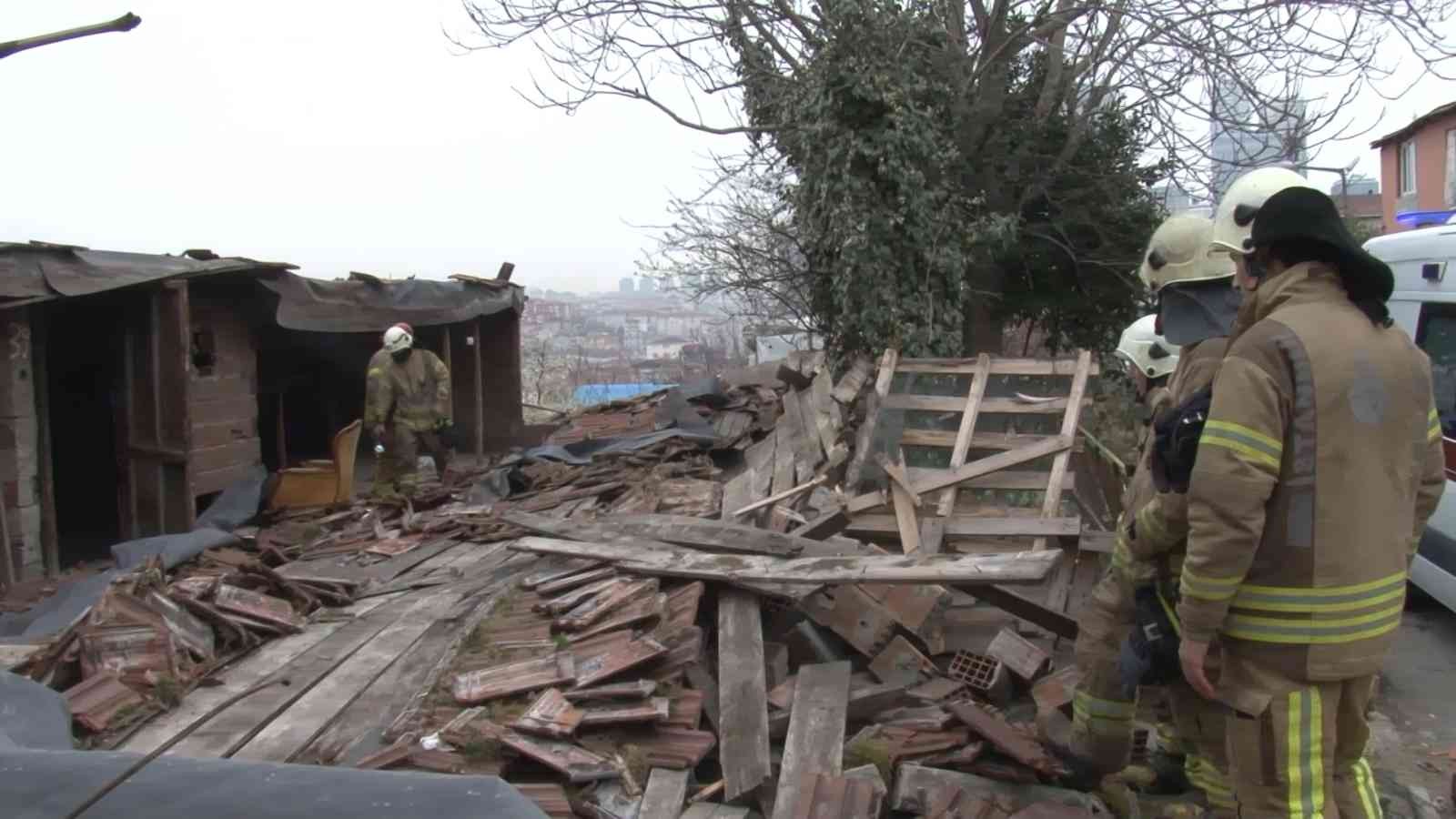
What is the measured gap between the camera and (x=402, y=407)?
10836 mm

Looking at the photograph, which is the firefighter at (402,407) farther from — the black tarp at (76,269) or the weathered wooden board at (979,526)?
the weathered wooden board at (979,526)

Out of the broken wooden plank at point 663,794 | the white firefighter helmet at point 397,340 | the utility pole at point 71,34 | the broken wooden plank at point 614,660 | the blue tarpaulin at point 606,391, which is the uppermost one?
the utility pole at point 71,34

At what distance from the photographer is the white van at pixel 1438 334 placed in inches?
256

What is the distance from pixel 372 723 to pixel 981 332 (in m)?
11.8

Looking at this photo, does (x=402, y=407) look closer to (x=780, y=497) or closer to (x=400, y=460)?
(x=400, y=460)

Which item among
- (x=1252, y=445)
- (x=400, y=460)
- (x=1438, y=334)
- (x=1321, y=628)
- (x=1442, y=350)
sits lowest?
(x=400, y=460)

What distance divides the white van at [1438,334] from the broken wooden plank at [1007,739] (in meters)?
3.44

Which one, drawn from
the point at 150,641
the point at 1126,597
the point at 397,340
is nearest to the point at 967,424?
the point at 1126,597

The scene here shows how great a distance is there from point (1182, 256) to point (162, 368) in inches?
347


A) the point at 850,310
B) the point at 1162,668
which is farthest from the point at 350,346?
the point at 1162,668

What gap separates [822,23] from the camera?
1280 centimetres

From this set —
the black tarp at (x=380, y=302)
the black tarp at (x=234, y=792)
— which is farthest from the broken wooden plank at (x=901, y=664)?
the black tarp at (x=380, y=302)

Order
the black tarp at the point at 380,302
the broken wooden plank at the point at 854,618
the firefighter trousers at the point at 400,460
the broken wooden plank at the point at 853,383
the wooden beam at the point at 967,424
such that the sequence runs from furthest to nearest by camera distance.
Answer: the black tarp at the point at 380,302
the firefighter trousers at the point at 400,460
the broken wooden plank at the point at 853,383
the wooden beam at the point at 967,424
the broken wooden plank at the point at 854,618

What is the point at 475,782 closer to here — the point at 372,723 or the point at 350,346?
the point at 372,723
